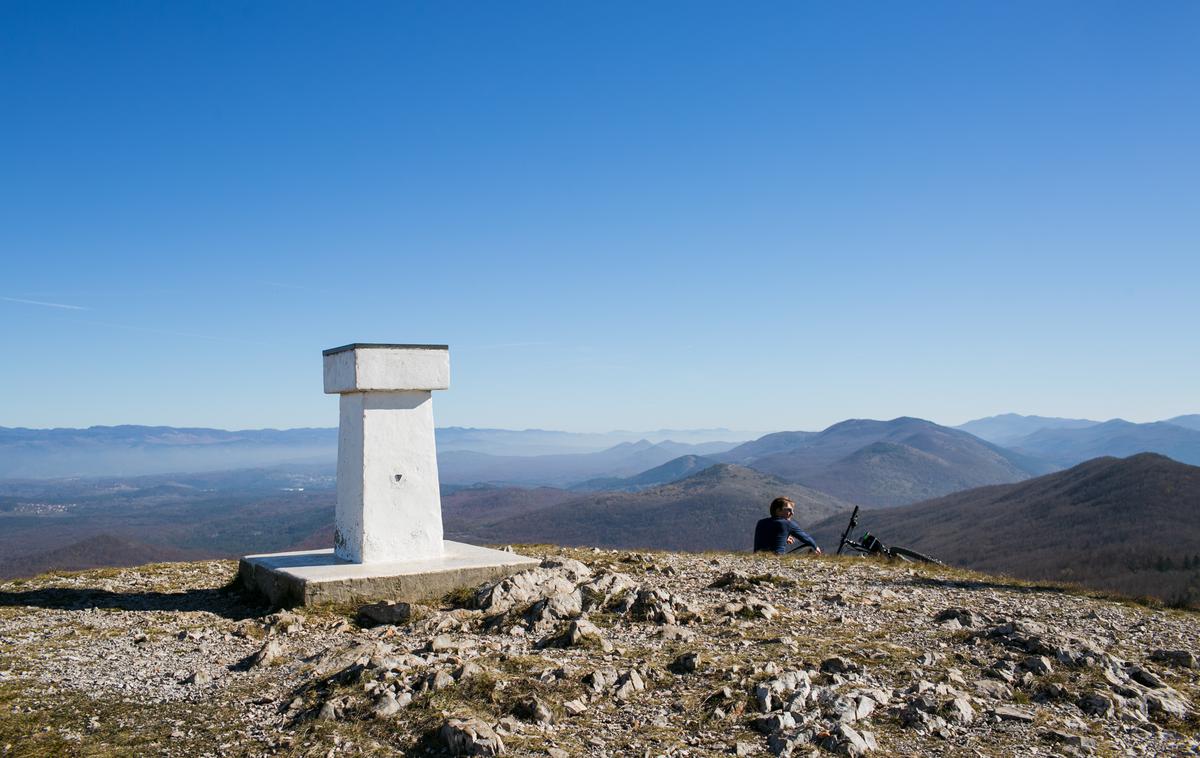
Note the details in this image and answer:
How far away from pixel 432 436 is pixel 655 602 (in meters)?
4.08

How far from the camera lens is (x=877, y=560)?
15.1 m

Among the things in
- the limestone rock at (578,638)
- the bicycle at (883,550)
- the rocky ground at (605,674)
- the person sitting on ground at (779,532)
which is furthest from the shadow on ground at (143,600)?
the bicycle at (883,550)

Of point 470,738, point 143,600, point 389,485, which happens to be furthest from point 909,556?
point 143,600

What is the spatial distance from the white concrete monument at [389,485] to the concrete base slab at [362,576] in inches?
0.5

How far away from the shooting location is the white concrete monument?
449 inches

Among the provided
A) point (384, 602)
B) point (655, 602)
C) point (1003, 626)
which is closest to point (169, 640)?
point (384, 602)

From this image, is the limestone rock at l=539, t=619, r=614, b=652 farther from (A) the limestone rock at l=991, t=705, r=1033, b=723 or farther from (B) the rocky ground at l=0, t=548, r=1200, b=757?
(A) the limestone rock at l=991, t=705, r=1033, b=723

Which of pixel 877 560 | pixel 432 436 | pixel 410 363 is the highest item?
pixel 410 363

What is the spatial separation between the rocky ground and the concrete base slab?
0.94 ft

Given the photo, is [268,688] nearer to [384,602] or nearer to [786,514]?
[384,602]

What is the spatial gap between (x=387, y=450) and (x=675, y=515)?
136895mm

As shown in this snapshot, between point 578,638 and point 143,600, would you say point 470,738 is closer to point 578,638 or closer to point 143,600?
point 578,638

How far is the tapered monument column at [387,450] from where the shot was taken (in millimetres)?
11594

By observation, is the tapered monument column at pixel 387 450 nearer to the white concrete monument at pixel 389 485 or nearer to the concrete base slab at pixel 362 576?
the white concrete monument at pixel 389 485
